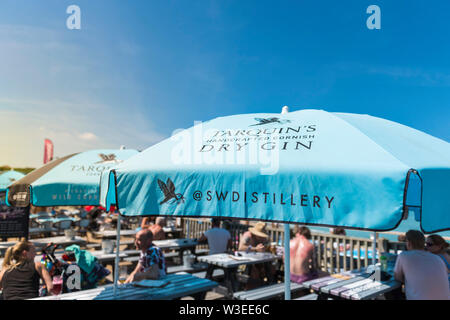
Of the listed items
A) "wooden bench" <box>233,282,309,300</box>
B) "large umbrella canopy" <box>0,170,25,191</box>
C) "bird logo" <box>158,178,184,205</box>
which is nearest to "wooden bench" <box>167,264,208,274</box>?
"wooden bench" <box>233,282,309,300</box>

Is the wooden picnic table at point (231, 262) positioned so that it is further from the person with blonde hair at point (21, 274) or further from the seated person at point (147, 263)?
the person with blonde hair at point (21, 274)

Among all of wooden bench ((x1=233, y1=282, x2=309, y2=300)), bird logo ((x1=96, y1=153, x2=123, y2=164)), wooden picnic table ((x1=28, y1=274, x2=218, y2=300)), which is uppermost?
bird logo ((x1=96, y1=153, x2=123, y2=164))

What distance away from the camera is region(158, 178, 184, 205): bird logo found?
81.7 inches

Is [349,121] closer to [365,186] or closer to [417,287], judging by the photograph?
[365,186]

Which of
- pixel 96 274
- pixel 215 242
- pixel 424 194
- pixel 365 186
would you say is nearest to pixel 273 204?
pixel 365 186

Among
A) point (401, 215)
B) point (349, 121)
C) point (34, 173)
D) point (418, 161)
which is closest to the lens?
point (401, 215)

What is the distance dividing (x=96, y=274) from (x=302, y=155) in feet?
11.8

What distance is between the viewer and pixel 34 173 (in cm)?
468

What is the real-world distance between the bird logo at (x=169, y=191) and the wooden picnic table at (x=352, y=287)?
2581mm

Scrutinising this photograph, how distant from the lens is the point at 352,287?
379 cm

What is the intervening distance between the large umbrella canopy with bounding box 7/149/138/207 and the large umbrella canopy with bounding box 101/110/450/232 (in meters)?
1.90

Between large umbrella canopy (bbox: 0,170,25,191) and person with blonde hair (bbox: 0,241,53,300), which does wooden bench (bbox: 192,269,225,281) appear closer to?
person with blonde hair (bbox: 0,241,53,300)

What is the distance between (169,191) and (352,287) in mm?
2973

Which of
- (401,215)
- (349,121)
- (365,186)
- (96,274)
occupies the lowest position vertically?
(96,274)
